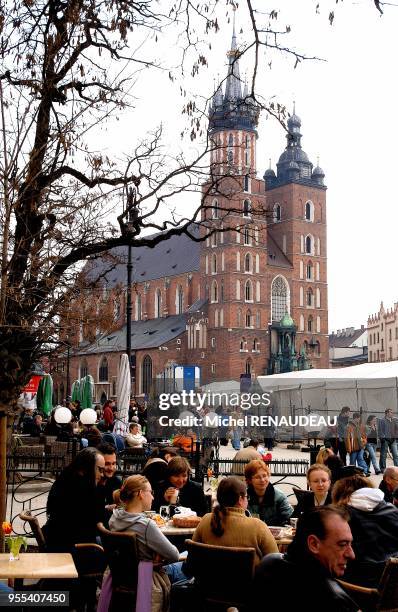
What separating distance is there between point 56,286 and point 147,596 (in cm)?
387

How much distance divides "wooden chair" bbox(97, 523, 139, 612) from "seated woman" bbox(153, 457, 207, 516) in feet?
6.23

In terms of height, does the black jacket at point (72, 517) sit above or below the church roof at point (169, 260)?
below

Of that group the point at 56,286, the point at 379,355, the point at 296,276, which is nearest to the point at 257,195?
the point at 296,276

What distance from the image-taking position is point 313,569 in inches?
107

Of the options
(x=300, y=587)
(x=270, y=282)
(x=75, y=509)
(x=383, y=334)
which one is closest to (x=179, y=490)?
(x=75, y=509)

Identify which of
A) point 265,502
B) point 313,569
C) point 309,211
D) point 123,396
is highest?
point 309,211

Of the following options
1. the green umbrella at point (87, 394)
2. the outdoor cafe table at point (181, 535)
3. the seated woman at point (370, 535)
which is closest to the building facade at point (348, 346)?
the green umbrella at point (87, 394)

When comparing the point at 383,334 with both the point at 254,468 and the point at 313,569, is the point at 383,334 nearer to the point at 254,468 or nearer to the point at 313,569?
the point at 254,468

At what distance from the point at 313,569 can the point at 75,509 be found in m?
2.96

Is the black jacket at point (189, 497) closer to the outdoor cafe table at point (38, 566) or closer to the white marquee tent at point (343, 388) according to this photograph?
the outdoor cafe table at point (38, 566)

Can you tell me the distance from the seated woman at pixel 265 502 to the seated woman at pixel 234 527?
1605mm

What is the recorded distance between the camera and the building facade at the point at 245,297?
63156mm

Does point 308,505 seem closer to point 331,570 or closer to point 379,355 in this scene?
point 331,570

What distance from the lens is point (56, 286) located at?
24.7ft
